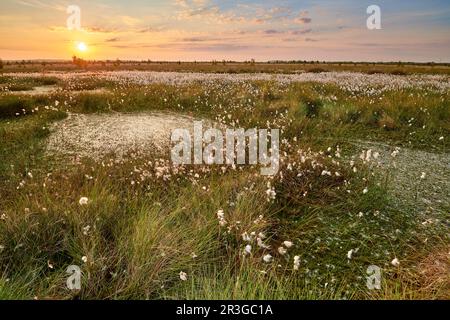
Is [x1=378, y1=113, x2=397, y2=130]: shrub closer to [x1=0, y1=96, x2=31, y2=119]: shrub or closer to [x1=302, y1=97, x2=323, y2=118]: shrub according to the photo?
[x1=302, y1=97, x2=323, y2=118]: shrub

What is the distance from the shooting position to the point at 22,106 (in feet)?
37.6

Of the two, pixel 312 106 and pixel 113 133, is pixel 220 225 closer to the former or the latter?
pixel 113 133

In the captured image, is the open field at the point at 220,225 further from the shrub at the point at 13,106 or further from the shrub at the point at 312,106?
the shrub at the point at 13,106

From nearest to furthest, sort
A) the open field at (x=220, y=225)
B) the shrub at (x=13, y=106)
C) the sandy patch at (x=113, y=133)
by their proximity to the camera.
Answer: the open field at (x=220, y=225) < the sandy patch at (x=113, y=133) < the shrub at (x=13, y=106)

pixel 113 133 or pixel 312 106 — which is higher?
pixel 312 106

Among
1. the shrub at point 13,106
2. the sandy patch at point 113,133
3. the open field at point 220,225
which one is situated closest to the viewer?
the open field at point 220,225

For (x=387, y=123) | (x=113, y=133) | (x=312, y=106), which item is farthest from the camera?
(x=312, y=106)

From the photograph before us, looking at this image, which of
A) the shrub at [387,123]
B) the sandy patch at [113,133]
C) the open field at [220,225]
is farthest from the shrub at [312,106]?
the sandy patch at [113,133]

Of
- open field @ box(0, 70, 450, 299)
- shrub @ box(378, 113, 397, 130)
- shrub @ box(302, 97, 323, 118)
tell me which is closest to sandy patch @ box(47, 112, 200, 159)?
open field @ box(0, 70, 450, 299)

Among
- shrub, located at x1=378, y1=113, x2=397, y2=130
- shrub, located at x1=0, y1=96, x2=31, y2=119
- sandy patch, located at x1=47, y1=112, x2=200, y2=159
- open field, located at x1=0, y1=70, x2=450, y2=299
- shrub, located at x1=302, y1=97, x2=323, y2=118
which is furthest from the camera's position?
shrub, located at x1=0, y1=96, x2=31, y2=119

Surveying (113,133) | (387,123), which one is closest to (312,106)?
(387,123)

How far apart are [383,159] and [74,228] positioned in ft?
17.7

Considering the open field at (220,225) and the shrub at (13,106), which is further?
the shrub at (13,106)

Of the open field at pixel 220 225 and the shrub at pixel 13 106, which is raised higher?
the shrub at pixel 13 106
